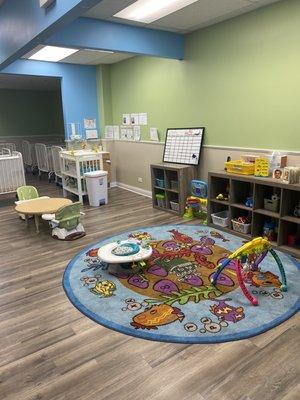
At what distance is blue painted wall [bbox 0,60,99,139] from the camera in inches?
230

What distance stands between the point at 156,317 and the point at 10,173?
173 inches

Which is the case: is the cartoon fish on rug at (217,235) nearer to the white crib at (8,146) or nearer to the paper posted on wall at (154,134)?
the paper posted on wall at (154,134)

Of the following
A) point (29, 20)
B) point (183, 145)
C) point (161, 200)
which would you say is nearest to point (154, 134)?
point (183, 145)

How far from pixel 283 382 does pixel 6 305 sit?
2.09 m

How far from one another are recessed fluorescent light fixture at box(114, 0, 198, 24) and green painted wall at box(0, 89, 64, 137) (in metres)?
7.13

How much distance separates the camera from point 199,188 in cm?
448

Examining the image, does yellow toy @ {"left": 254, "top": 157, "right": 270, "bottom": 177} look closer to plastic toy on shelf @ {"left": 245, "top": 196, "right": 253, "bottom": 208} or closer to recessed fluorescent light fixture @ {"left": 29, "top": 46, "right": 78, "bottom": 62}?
plastic toy on shelf @ {"left": 245, "top": 196, "right": 253, "bottom": 208}

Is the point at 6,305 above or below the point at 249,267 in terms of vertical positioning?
below

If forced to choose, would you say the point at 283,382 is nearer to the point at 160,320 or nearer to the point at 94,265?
the point at 160,320

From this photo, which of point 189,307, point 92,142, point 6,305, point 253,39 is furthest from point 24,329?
point 92,142

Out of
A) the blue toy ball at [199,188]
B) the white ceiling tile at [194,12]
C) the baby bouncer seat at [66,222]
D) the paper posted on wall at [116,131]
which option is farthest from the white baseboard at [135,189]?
the white ceiling tile at [194,12]

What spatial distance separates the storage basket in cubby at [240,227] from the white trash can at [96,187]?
2.43m

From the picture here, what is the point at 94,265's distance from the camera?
3107 mm

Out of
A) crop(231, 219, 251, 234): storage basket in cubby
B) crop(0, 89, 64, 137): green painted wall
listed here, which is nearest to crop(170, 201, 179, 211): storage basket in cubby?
crop(231, 219, 251, 234): storage basket in cubby
